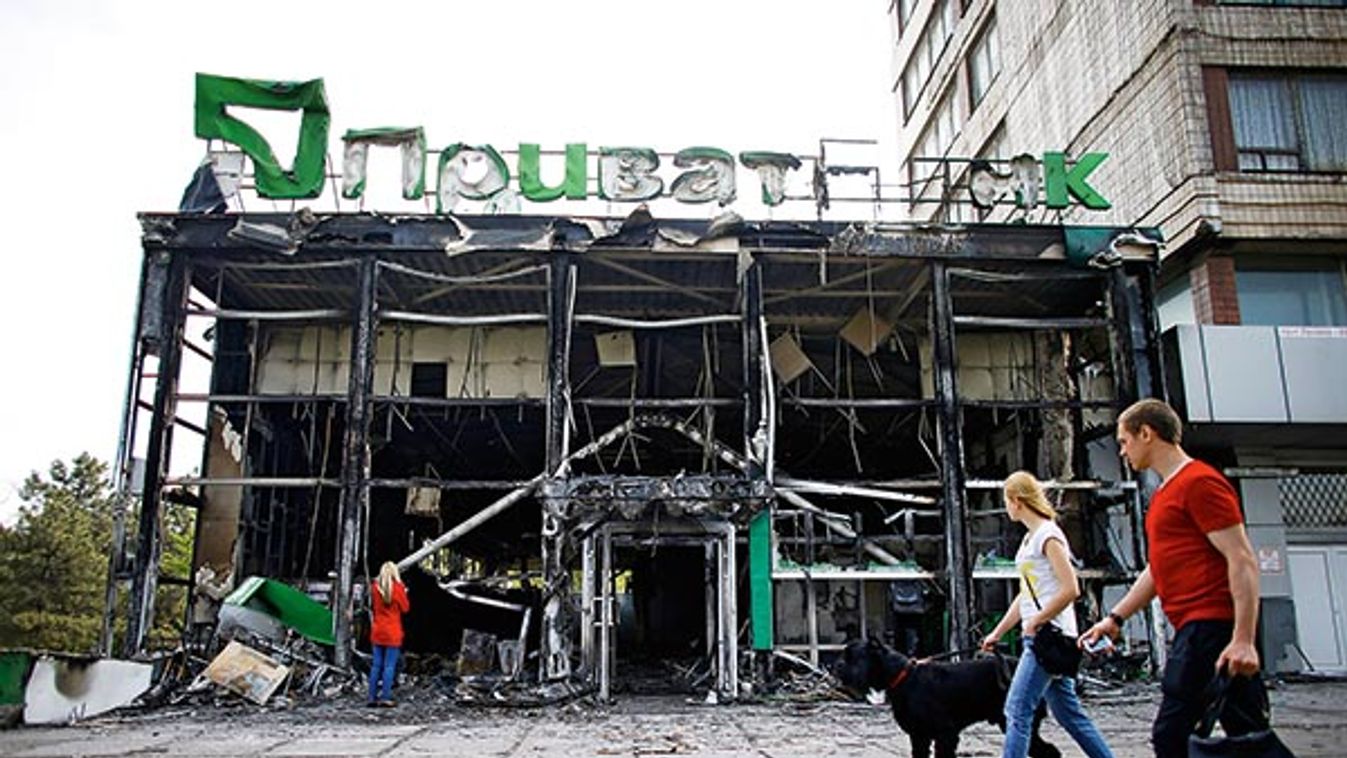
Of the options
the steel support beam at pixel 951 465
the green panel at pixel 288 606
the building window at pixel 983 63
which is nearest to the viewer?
the green panel at pixel 288 606

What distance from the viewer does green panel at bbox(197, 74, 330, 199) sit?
15164 mm

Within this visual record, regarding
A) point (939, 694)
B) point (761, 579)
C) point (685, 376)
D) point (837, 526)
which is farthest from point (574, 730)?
point (685, 376)

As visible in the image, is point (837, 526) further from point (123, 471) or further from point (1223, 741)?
point (1223, 741)

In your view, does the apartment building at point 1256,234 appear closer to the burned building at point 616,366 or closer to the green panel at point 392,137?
the burned building at point 616,366

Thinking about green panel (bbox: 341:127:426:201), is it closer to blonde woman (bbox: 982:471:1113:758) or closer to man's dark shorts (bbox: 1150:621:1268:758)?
blonde woman (bbox: 982:471:1113:758)

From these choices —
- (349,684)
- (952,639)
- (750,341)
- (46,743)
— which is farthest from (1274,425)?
(46,743)

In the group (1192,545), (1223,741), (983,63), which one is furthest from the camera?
(983,63)

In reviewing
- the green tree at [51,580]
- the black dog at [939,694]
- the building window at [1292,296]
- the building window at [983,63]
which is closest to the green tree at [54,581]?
the green tree at [51,580]

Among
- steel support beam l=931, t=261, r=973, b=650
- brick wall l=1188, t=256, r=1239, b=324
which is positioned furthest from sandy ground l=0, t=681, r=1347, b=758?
brick wall l=1188, t=256, r=1239, b=324

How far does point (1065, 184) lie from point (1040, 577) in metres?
12.2

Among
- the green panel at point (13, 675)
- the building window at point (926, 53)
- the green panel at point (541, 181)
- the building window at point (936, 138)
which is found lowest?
the green panel at point (13, 675)

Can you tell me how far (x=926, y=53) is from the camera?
32.3m

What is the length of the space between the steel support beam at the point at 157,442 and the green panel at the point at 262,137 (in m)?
1.82

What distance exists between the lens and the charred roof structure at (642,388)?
14.1m
